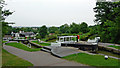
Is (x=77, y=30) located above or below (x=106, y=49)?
Result: above

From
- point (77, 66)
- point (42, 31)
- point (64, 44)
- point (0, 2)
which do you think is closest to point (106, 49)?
point (64, 44)

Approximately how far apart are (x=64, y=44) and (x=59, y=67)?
23.1ft

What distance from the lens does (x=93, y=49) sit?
10516mm

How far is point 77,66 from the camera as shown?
520 centimetres

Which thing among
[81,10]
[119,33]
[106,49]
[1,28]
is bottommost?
[106,49]

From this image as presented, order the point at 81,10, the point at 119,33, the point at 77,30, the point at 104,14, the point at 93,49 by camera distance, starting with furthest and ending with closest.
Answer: the point at 77,30 → the point at 81,10 → the point at 104,14 → the point at 93,49 → the point at 119,33

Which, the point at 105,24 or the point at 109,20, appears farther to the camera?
the point at 109,20

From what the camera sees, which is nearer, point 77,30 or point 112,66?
point 112,66

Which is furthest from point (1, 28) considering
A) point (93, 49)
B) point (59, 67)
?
point (93, 49)

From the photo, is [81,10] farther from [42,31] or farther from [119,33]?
[42,31]

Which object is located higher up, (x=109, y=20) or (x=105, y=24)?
(x=109, y=20)

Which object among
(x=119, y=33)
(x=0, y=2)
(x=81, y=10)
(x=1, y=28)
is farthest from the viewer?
(x=81, y=10)

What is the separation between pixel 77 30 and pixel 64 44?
52.1 ft

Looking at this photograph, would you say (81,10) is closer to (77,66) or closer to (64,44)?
(64,44)
